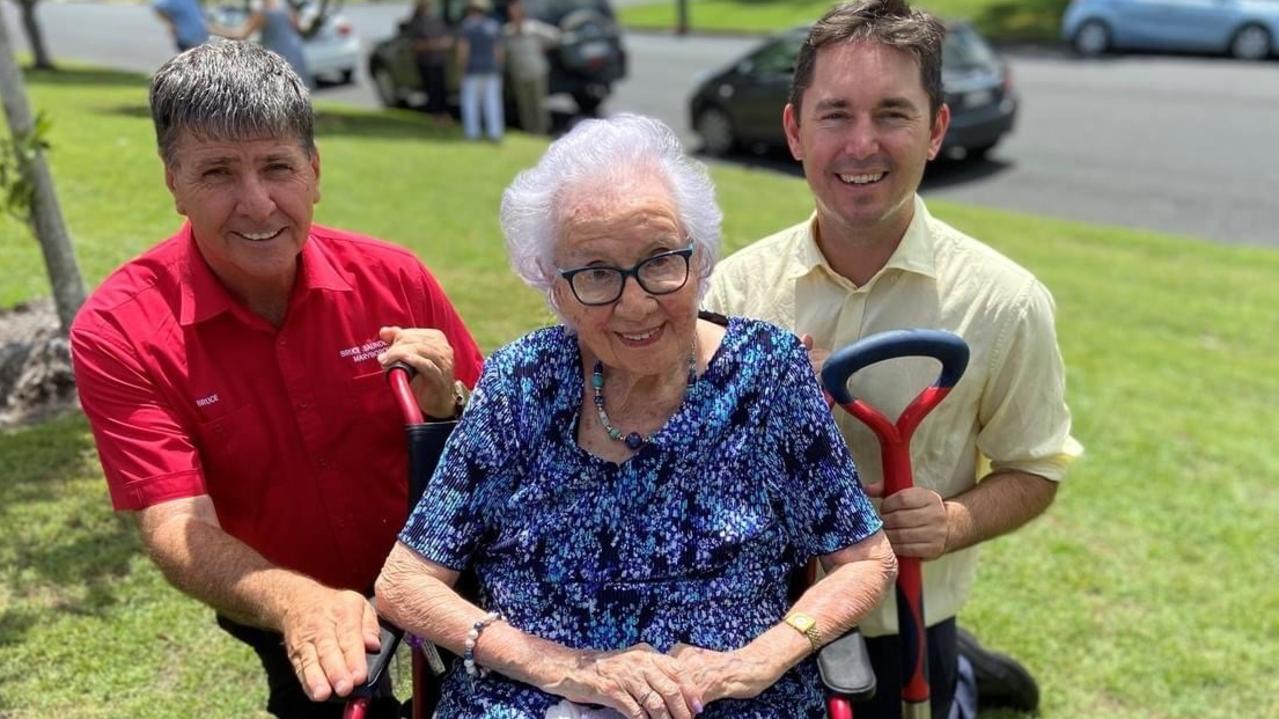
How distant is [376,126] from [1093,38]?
12.9m

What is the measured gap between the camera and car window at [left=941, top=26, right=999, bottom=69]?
11.8 m

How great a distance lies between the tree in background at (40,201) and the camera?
4.96 m

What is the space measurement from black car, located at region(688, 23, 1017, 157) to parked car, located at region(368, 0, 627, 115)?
6.00 ft

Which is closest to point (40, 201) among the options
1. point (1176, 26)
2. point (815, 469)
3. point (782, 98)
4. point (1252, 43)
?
point (815, 469)

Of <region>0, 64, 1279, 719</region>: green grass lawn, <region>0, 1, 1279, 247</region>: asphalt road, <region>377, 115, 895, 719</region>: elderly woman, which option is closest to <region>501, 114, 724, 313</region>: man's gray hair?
<region>377, 115, 895, 719</region>: elderly woman

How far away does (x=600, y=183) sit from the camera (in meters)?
2.13

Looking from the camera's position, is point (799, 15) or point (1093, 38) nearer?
point (1093, 38)

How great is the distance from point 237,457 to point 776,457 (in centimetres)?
115

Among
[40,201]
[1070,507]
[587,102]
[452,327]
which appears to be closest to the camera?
[452,327]

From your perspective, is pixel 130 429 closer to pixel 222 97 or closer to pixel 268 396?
pixel 268 396

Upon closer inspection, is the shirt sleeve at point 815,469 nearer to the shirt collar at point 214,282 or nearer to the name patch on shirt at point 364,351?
the name patch on shirt at point 364,351

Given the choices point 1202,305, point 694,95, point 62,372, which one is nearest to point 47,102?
point 694,95

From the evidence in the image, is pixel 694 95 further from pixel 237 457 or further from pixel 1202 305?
pixel 237 457

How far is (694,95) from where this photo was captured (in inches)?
510
